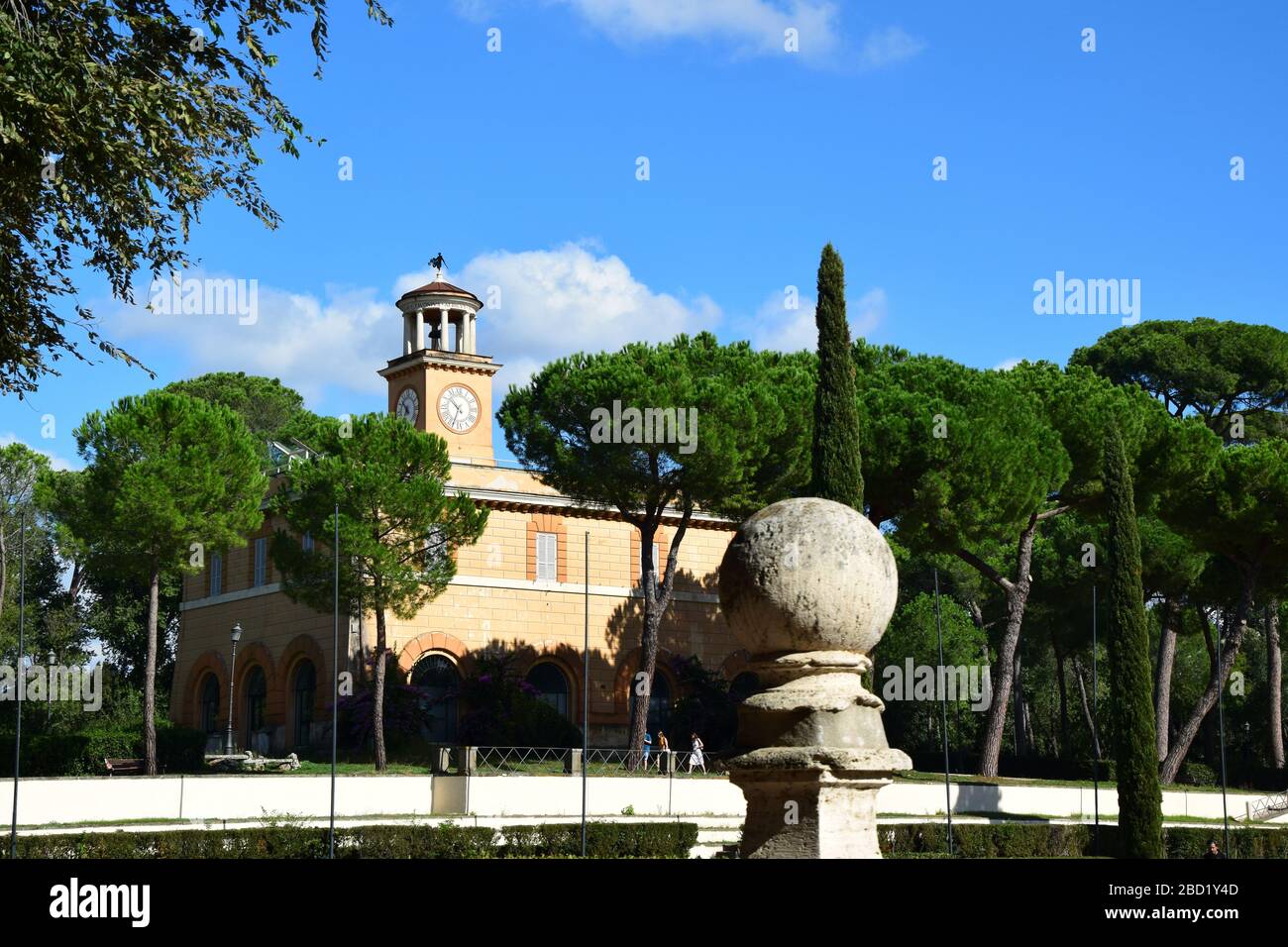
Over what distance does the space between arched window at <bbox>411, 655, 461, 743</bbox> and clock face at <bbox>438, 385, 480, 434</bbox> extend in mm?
6970

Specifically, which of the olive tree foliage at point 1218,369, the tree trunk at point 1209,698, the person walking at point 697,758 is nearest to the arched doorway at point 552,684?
the person walking at point 697,758

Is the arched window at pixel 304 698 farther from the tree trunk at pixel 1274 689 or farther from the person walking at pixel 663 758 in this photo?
the tree trunk at pixel 1274 689

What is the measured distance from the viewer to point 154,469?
35.1 meters

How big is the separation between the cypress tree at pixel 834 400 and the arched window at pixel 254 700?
68.8 feet

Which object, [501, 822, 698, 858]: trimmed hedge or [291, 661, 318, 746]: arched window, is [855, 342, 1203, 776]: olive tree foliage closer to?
[501, 822, 698, 858]: trimmed hedge

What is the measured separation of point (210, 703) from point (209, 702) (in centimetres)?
8

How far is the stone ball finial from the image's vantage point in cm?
914

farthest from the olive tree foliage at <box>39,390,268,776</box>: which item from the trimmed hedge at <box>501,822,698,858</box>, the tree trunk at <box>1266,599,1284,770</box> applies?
the tree trunk at <box>1266,599,1284,770</box>

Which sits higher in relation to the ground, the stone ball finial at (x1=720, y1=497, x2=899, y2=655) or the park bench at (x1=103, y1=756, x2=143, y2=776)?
the stone ball finial at (x1=720, y1=497, x2=899, y2=655)

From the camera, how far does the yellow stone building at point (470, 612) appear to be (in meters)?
40.2

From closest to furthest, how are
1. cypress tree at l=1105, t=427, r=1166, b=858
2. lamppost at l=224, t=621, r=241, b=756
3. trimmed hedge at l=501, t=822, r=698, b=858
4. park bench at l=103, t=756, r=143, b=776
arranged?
trimmed hedge at l=501, t=822, r=698, b=858 → cypress tree at l=1105, t=427, r=1166, b=858 → park bench at l=103, t=756, r=143, b=776 → lamppost at l=224, t=621, r=241, b=756

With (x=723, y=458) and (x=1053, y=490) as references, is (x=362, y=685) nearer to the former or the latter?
(x=723, y=458)

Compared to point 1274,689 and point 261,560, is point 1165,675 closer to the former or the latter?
point 1274,689
